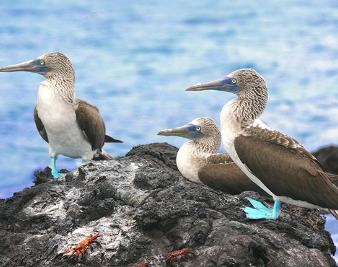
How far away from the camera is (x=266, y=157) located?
7207 millimetres

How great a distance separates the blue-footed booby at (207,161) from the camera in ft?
27.0

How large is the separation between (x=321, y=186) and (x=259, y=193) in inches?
53.9

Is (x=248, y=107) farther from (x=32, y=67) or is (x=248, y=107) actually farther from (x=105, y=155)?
(x=32, y=67)

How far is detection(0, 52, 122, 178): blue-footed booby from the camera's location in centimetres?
948

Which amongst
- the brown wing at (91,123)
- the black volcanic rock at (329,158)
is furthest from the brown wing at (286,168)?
the black volcanic rock at (329,158)

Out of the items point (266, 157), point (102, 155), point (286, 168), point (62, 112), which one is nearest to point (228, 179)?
point (266, 157)

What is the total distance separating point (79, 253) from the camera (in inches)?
243

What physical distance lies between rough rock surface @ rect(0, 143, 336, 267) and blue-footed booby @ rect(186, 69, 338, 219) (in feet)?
1.35

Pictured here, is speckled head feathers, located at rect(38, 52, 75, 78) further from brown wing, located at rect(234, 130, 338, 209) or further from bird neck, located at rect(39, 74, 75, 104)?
brown wing, located at rect(234, 130, 338, 209)

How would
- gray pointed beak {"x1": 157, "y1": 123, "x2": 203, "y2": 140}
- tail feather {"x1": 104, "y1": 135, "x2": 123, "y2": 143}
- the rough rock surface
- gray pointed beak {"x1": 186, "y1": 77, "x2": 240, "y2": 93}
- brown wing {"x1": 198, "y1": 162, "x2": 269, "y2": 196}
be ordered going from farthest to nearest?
1. tail feather {"x1": 104, "y1": 135, "x2": 123, "y2": 143}
2. gray pointed beak {"x1": 157, "y1": 123, "x2": 203, "y2": 140}
3. brown wing {"x1": 198, "y1": 162, "x2": 269, "y2": 196}
4. gray pointed beak {"x1": 186, "y1": 77, "x2": 240, "y2": 93}
5. the rough rock surface

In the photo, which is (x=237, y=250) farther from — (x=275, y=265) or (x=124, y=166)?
(x=124, y=166)

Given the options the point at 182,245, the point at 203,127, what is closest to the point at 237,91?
the point at 203,127

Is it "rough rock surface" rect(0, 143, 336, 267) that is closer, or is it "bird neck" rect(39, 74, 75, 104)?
"rough rock surface" rect(0, 143, 336, 267)

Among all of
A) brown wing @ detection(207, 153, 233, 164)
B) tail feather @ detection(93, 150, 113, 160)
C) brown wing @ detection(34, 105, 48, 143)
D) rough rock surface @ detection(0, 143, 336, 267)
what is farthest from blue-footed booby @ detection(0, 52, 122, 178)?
brown wing @ detection(207, 153, 233, 164)
